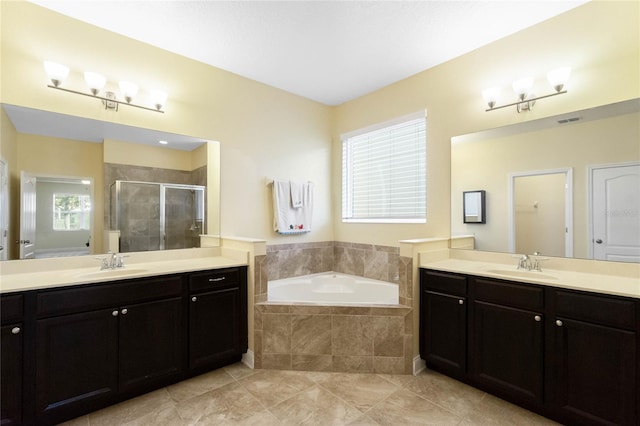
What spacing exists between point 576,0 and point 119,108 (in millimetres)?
3496

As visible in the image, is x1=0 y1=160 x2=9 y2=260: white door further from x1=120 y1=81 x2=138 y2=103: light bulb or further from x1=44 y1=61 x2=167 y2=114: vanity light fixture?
x1=120 y1=81 x2=138 y2=103: light bulb

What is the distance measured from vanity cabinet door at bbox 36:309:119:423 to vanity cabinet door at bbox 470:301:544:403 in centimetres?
247

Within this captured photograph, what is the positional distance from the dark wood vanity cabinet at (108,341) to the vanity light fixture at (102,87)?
4.75 ft

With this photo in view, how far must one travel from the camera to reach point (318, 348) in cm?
238

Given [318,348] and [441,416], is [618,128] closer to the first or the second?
[441,416]

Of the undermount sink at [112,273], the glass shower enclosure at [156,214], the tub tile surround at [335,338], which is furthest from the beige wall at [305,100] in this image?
the tub tile surround at [335,338]

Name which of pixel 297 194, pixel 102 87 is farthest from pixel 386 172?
pixel 102 87

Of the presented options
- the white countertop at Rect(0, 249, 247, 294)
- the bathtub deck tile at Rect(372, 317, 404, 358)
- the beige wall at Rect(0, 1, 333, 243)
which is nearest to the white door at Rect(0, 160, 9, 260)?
the white countertop at Rect(0, 249, 247, 294)

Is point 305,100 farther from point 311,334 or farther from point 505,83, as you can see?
point 311,334

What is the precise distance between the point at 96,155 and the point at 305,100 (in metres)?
2.27

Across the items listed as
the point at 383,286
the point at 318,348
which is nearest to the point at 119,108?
the point at 318,348

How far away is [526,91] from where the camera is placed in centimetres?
227

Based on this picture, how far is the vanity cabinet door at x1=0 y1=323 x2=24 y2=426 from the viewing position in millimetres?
1560

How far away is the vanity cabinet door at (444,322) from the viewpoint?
7.09 ft
